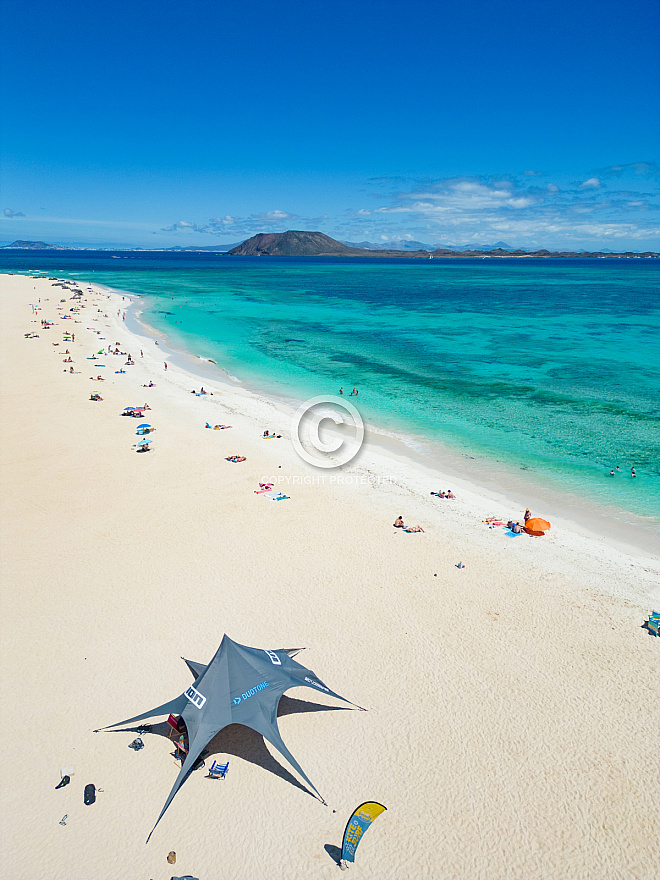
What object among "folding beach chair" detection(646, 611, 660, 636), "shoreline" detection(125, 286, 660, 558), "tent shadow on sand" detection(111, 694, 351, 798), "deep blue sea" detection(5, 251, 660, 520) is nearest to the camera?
"tent shadow on sand" detection(111, 694, 351, 798)

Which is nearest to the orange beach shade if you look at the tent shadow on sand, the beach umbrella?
the beach umbrella

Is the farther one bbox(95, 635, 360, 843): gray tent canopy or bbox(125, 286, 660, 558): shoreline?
bbox(125, 286, 660, 558): shoreline

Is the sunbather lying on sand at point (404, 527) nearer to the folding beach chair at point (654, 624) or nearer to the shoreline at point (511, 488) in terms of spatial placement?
the shoreline at point (511, 488)

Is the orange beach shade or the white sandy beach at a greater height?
the orange beach shade

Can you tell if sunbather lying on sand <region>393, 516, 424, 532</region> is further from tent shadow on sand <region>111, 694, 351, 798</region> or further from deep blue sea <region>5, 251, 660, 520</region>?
deep blue sea <region>5, 251, 660, 520</region>

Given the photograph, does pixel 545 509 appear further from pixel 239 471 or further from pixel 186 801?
pixel 186 801

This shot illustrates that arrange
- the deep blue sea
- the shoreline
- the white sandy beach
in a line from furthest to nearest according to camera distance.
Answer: the deep blue sea < the shoreline < the white sandy beach
